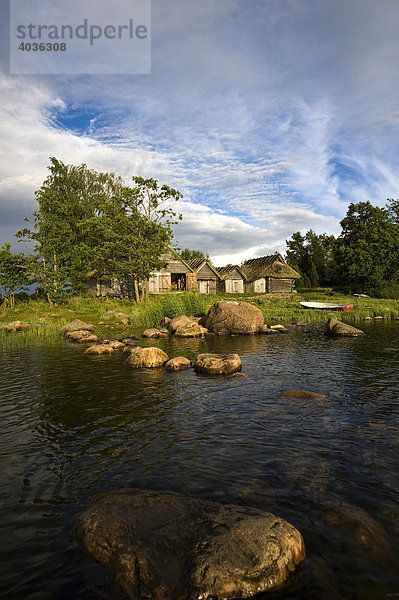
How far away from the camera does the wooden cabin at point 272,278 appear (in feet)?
165

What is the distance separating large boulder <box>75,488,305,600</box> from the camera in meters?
2.67

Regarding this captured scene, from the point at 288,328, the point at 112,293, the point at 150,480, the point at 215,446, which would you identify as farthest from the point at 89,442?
the point at 112,293

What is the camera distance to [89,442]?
18.5 ft

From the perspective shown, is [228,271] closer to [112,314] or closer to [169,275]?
[169,275]

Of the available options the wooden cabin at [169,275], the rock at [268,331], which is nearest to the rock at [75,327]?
the rock at [268,331]

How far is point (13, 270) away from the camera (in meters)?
27.3

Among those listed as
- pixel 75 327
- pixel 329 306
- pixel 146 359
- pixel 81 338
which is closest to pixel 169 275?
pixel 329 306

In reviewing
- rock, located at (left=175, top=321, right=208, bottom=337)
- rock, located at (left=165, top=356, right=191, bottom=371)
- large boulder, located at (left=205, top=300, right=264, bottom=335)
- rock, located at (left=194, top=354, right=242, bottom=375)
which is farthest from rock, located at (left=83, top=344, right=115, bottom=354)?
large boulder, located at (left=205, top=300, right=264, bottom=335)

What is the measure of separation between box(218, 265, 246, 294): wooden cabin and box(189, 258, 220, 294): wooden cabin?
5.66 ft

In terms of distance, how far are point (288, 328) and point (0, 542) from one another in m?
19.8

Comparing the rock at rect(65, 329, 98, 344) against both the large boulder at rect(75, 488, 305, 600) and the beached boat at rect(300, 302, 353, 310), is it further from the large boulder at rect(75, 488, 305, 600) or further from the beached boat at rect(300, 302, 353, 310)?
the beached boat at rect(300, 302, 353, 310)

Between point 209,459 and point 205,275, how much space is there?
41907 millimetres

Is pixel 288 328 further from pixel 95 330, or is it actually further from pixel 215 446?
pixel 215 446

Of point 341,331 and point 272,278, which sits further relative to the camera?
point 272,278
